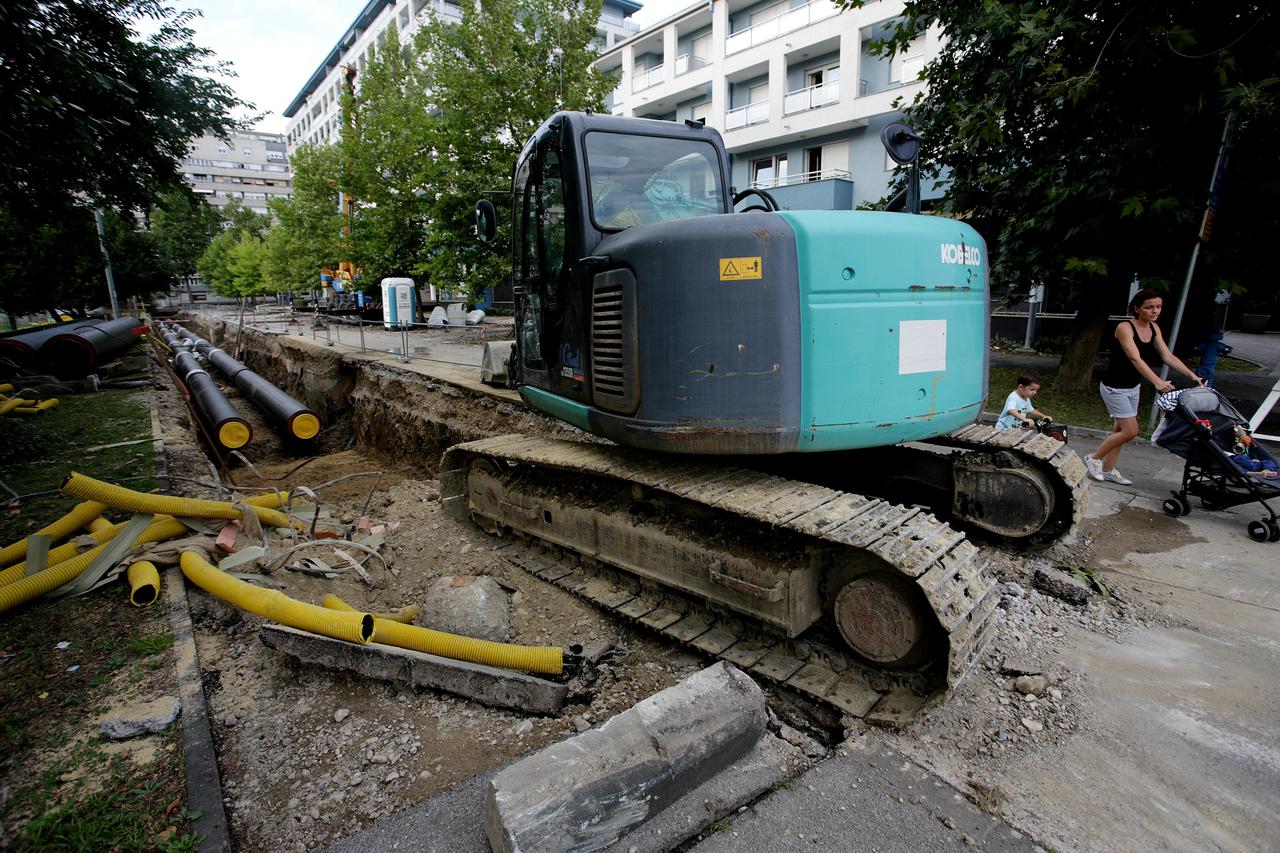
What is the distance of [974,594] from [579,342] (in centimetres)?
258

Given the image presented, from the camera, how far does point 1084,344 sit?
34.2 ft

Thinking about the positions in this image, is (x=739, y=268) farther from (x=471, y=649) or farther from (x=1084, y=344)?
(x=1084, y=344)

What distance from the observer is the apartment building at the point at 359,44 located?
47.1 m

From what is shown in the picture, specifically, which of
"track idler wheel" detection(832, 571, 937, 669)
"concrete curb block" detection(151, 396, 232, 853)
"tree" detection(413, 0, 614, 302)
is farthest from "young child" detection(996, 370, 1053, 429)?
"tree" detection(413, 0, 614, 302)

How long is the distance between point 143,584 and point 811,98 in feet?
78.1

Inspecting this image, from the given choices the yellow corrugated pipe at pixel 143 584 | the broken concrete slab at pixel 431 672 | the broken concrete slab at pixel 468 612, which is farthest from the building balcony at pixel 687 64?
the broken concrete slab at pixel 431 672

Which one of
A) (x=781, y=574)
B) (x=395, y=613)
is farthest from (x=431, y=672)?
(x=781, y=574)

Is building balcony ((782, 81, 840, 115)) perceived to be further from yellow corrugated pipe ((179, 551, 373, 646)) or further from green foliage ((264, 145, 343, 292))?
yellow corrugated pipe ((179, 551, 373, 646))

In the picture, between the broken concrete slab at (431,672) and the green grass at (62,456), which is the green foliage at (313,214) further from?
the broken concrete slab at (431,672)

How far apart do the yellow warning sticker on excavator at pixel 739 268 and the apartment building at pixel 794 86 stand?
1755 cm

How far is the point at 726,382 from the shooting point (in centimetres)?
332

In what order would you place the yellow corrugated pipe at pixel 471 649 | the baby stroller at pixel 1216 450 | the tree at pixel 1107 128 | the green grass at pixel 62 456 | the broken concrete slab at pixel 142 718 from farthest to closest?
1. the tree at pixel 1107 128
2. the green grass at pixel 62 456
3. the baby stroller at pixel 1216 450
4. the yellow corrugated pipe at pixel 471 649
5. the broken concrete slab at pixel 142 718

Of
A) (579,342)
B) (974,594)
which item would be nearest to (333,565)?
(579,342)

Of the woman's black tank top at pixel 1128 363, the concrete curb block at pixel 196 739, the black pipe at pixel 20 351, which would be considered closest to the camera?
the concrete curb block at pixel 196 739
